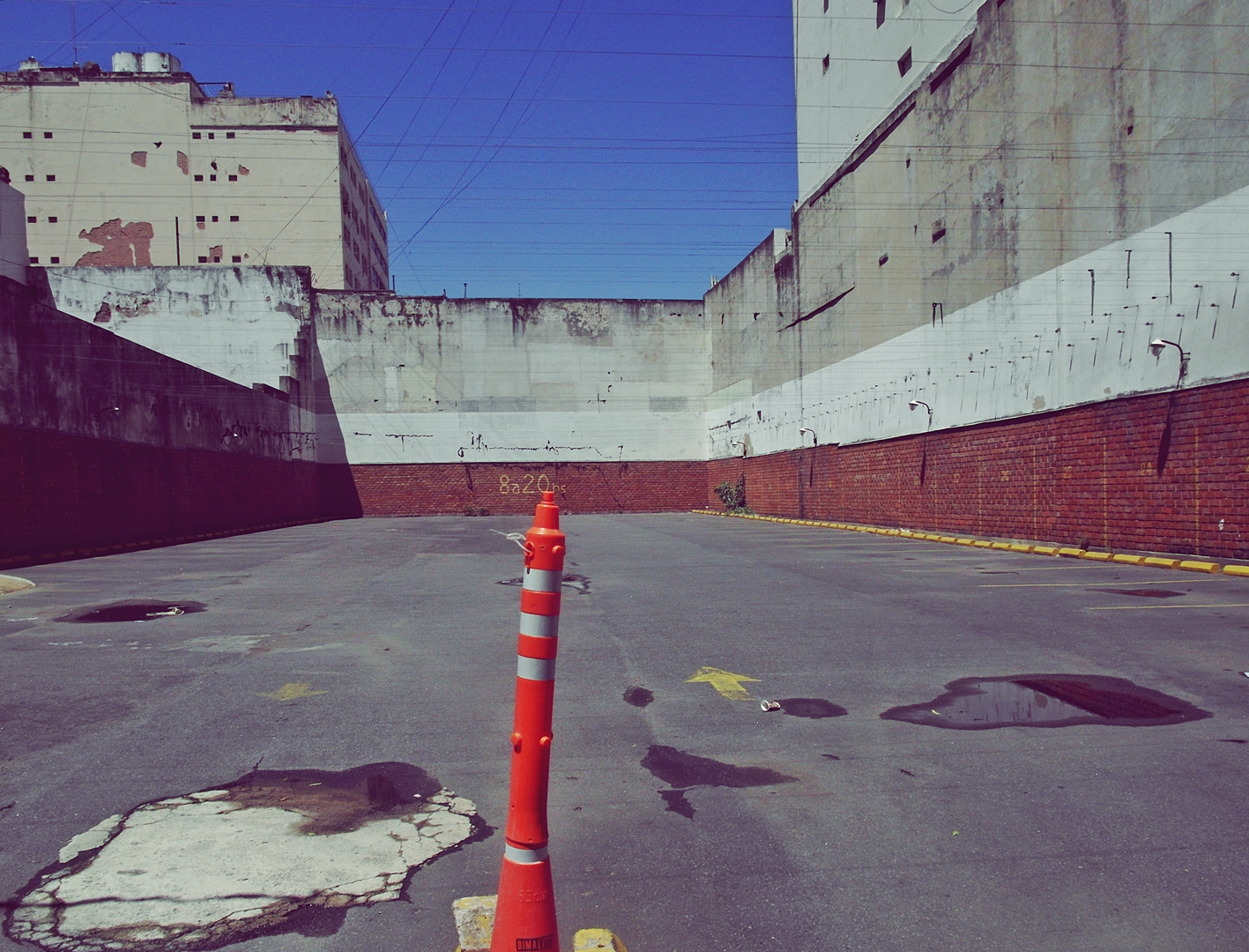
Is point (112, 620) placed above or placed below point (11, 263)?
below

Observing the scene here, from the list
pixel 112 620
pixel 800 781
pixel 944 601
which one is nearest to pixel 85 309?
pixel 112 620

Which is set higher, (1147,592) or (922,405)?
(922,405)

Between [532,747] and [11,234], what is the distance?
31.2 meters

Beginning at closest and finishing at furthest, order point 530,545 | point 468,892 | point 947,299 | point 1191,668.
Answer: point 530,545
point 468,892
point 1191,668
point 947,299

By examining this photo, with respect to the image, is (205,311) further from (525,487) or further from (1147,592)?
(1147,592)

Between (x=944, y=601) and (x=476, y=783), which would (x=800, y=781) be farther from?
(x=944, y=601)

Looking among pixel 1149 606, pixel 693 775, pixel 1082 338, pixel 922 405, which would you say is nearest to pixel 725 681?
pixel 693 775

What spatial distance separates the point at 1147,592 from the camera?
9375mm

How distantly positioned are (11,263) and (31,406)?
14.3m

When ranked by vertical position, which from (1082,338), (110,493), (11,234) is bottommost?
(110,493)

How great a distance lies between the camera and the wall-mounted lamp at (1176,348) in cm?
1181

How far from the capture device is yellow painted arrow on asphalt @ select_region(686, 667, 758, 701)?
5.33m

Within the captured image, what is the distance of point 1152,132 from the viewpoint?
12750mm

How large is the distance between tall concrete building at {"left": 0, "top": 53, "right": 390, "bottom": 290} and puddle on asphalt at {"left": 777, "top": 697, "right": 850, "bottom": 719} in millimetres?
48633
